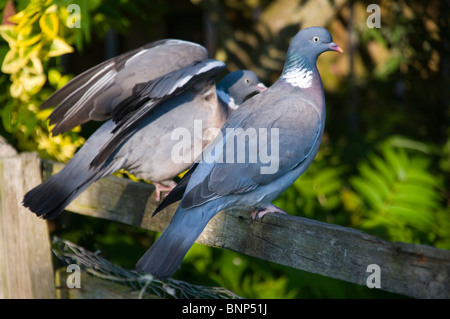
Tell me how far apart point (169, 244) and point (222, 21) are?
8.51ft

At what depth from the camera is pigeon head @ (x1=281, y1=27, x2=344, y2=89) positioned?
2.24 metres

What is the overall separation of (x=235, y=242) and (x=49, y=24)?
161 centimetres

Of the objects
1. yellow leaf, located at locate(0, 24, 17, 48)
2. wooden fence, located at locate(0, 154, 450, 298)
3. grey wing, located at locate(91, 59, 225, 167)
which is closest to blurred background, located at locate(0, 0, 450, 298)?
yellow leaf, located at locate(0, 24, 17, 48)

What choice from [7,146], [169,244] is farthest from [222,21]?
[169,244]

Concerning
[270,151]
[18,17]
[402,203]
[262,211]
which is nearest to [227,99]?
[270,151]

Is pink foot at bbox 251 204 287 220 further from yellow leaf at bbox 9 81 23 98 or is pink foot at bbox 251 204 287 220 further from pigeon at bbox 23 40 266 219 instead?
yellow leaf at bbox 9 81 23 98

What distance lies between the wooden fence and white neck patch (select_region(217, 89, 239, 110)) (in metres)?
0.64

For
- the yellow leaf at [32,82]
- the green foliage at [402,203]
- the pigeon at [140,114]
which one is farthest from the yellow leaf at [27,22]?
the green foliage at [402,203]

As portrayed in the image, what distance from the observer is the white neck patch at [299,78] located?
2.23 m

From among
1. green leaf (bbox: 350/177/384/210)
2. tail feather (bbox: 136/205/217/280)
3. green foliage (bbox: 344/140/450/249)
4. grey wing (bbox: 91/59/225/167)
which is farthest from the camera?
green leaf (bbox: 350/177/384/210)

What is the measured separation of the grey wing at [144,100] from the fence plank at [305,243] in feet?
1.06

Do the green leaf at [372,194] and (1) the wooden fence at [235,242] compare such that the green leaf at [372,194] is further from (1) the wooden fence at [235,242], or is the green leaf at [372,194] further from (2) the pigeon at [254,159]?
(1) the wooden fence at [235,242]

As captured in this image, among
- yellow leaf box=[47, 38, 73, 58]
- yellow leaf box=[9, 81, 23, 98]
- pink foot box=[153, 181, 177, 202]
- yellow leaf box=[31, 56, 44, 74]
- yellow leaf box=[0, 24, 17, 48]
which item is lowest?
pink foot box=[153, 181, 177, 202]

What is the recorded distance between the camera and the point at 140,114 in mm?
2164
